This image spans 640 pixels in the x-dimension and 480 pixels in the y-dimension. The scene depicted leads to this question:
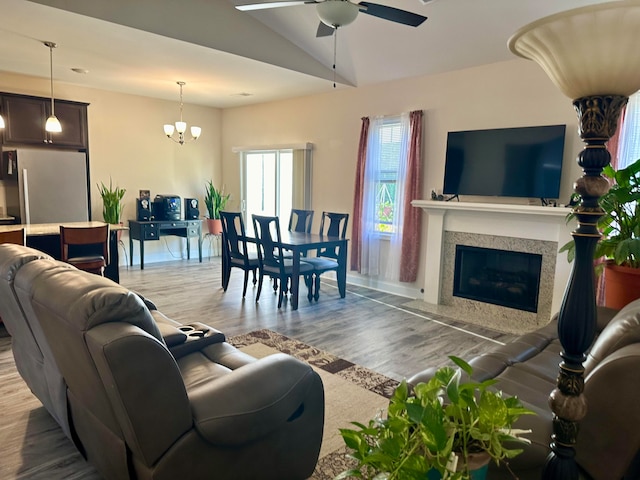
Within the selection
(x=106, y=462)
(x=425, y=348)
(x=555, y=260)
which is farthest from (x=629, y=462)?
(x=555, y=260)

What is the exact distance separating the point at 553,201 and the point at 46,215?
610 cm

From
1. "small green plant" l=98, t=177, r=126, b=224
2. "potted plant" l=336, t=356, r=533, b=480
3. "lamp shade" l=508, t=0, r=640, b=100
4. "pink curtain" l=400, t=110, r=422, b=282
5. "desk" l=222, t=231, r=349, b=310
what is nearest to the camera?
"potted plant" l=336, t=356, r=533, b=480

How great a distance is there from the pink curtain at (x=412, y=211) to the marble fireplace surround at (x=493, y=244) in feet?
0.59

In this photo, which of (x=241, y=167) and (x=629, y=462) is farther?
(x=241, y=167)

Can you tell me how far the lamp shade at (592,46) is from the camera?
1028 millimetres

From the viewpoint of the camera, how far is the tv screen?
13.6 ft

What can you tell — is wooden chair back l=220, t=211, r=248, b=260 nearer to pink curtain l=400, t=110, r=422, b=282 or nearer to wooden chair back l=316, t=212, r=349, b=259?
wooden chair back l=316, t=212, r=349, b=259

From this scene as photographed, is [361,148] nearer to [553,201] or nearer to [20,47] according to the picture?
[553,201]

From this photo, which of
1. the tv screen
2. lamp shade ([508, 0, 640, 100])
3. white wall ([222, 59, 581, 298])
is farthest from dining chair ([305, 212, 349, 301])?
lamp shade ([508, 0, 640, 100])

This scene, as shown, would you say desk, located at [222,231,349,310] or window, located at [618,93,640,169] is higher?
window, located at [618,93,640,169]

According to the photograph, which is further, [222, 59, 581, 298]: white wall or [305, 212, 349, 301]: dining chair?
[305, 212, 349, 301]: dining chair

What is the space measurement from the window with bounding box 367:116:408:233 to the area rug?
2.41 metres

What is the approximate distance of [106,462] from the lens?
1.73 m

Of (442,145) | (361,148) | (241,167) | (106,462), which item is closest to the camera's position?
(106,462)
